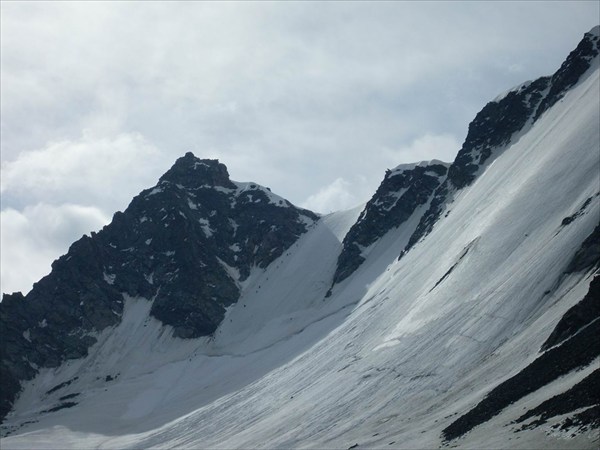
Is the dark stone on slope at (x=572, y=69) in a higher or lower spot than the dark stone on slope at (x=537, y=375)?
higher

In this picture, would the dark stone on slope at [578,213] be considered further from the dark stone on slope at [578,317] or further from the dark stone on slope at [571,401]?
the dark stone on slope at [571,401]

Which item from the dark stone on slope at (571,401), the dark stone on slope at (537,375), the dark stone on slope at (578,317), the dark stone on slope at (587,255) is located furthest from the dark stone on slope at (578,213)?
the dark stone on slope at (571,401)

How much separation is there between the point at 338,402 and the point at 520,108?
10768 cm

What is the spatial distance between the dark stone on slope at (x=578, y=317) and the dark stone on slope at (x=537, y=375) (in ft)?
5.61

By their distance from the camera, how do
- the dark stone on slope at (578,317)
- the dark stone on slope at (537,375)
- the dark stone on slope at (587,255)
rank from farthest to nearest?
the dark stone on slope at (587,255), the dark stone on slope at (578,317), the dark stone on slope at (537,375)

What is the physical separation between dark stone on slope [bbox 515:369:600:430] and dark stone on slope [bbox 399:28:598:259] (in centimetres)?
11199

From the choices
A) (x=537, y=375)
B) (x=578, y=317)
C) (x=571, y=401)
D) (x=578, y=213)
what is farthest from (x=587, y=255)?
(x=571, y=401)

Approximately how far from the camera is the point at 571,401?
54781 mm

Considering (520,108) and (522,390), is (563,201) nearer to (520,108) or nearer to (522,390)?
(522,390)

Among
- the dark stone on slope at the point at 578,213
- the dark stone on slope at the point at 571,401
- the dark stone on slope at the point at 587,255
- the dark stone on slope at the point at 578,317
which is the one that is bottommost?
the dark stone on slope at the point at 571,401

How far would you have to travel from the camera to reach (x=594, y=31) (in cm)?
17850

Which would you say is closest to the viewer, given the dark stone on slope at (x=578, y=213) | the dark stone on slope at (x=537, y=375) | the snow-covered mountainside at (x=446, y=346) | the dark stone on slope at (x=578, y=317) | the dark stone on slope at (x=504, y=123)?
the dark stone on slope at (x=537, y=375)

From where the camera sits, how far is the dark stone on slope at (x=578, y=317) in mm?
72312

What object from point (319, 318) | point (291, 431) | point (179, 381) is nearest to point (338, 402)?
point (291, 431)
